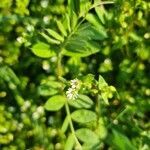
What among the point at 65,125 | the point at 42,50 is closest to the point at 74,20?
the point at 42,50

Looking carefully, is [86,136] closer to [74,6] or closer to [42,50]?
[42,50]

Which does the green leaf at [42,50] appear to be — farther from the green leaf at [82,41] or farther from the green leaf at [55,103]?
the green leaf at [55,103]

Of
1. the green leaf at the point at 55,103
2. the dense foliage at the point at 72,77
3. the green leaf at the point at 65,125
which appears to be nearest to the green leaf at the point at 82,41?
the dense foliage at the point at 72,77

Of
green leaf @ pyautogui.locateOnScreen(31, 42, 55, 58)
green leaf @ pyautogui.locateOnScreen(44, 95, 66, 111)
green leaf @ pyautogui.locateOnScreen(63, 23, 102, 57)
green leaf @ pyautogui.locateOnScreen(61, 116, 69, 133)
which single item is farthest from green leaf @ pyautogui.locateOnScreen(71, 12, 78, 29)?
green leaf @ pyautogui.locateOnScreen(61, 116, 69, 133)

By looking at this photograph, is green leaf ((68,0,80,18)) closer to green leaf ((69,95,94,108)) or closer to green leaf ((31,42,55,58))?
green leaf ((31,42,55,58))

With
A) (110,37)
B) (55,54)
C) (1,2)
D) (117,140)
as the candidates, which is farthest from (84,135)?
(1,2)

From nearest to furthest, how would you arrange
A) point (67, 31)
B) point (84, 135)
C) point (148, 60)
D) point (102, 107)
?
point (67, 31)
point (84, 135)
point (102, 107)
point (148, 60)

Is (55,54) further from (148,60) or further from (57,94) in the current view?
(148,60)
